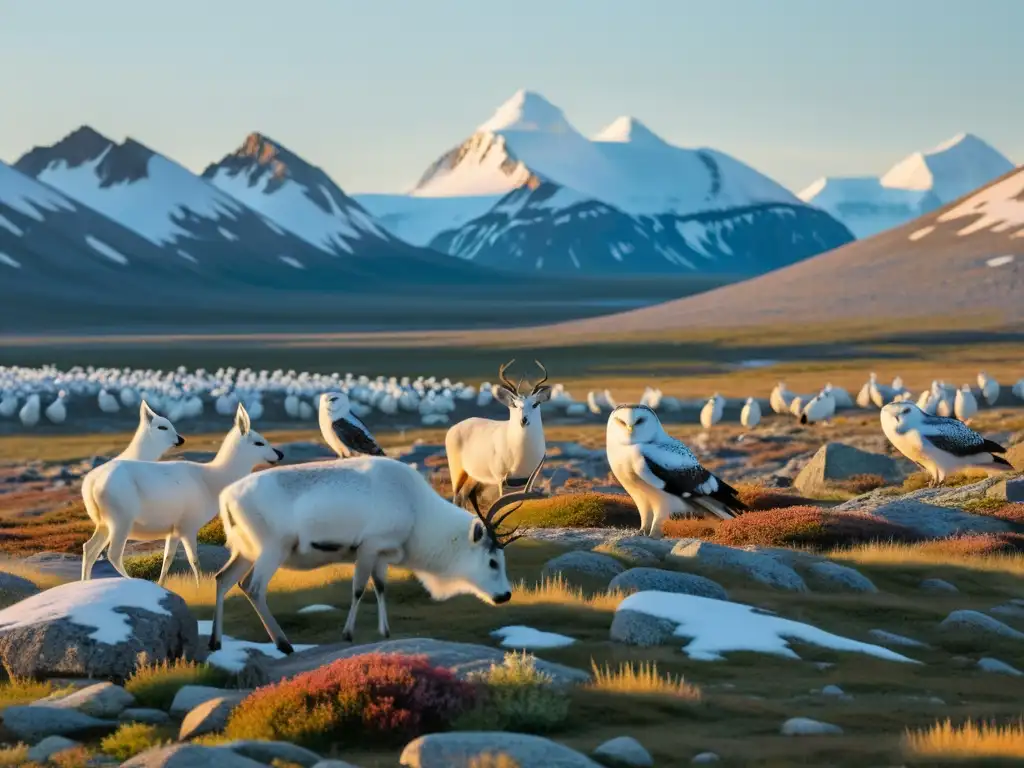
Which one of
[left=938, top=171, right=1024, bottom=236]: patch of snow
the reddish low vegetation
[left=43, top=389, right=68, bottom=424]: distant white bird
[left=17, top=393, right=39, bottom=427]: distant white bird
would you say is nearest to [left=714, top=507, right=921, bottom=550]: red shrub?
the reddish low vegetation

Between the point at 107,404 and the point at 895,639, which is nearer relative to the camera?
the point at 895,639

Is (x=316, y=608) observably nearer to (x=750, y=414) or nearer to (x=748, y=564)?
(x=748, y=564)

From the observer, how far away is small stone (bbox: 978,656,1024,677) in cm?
1585

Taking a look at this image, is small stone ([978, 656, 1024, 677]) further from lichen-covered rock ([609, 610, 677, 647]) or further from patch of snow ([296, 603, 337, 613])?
patch of snow ([296, 603, 337, 613])

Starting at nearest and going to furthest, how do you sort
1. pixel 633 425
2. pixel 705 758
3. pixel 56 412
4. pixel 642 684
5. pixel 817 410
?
pixel 705 758
pixel 642 684
pixel 633 425
pixel 817 410
pixel 56 412

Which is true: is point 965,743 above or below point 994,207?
below

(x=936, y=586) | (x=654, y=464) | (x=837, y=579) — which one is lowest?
(x=936, y=586)

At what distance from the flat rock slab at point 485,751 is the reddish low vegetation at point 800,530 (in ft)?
47.1

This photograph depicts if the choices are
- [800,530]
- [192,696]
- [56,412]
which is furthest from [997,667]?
[56,412]

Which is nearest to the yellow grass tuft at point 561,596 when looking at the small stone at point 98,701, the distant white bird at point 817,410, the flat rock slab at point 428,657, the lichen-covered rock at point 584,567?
the lichen-covered rock at point 584,567

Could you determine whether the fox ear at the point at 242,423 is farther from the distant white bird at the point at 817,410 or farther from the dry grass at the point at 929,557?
the distant white bird at the point at 817,410

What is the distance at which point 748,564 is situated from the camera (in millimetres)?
20703

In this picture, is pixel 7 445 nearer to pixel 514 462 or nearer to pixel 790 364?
pixel 514 462

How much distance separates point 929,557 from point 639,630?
9353mm
